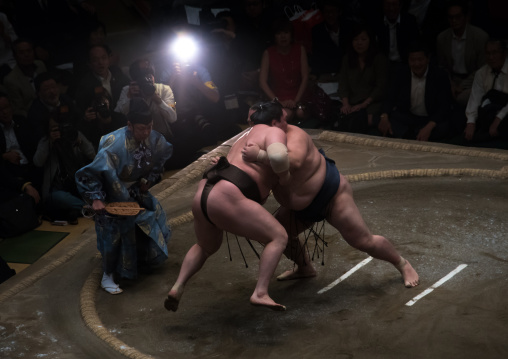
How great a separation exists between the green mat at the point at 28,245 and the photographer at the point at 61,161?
172 millimetres

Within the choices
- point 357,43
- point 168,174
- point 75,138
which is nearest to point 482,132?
point 357,43

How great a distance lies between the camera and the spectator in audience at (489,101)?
17.0ft

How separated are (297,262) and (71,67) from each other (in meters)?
3.05

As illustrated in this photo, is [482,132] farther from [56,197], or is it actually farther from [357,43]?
[56,197]

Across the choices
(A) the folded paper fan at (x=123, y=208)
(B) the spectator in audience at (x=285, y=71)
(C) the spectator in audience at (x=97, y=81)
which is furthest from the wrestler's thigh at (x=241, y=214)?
(B) the spectator in audience at (x=285, y=71)

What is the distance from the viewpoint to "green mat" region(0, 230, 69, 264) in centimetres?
454

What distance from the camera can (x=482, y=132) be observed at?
532 centimetres

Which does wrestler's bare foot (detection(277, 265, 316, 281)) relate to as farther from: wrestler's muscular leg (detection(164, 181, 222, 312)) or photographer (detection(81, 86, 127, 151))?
photographer (detection(81, 86, 127, 151))

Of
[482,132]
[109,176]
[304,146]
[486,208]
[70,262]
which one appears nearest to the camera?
[304,146]

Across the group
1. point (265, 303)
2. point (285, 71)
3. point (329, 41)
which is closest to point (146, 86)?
point (285, 71)

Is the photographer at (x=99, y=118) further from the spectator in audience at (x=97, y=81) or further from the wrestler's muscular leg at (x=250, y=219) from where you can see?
the wrestler's muscular leg at (x=250, y=219)

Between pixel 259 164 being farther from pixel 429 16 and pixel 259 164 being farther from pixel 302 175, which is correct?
pixel 429 16

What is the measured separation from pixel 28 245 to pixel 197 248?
1703mm

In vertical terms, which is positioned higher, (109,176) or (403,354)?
(109,176)
